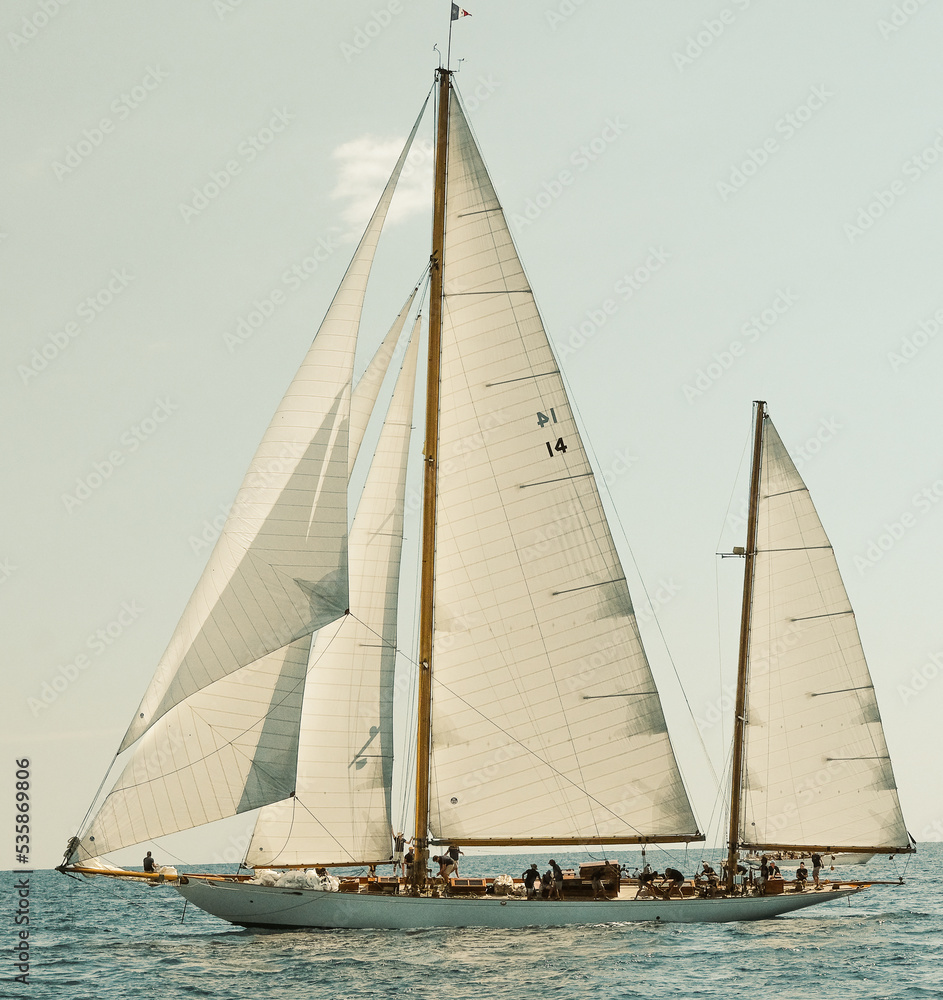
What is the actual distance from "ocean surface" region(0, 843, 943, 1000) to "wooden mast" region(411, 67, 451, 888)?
3021mm

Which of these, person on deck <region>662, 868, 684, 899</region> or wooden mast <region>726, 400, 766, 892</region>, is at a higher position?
wooden mast <region>726, 400, 766, 892</region>

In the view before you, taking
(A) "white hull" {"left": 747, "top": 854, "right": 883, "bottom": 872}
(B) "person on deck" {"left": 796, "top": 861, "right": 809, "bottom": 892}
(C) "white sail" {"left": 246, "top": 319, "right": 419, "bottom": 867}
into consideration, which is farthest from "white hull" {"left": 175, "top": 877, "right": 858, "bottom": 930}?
(A) "white hull" {"left": 747, "top": 854, "right": 883, "bottom": 872}

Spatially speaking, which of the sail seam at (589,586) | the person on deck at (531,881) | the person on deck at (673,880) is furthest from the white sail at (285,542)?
the person on deck at (673,880)

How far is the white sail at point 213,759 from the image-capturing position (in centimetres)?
2597

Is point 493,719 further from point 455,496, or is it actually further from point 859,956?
point 859,956

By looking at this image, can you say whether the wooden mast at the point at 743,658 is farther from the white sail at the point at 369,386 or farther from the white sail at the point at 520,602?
the white sail at the point at 369,386

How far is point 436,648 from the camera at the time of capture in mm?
30109

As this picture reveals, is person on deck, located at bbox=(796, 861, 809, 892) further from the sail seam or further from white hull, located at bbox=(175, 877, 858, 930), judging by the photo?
the sail seam

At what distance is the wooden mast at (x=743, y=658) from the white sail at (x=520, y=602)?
16.3ft

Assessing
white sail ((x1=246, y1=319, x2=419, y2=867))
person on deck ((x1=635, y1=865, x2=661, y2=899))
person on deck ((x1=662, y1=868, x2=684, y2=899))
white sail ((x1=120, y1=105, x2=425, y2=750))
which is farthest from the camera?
person on deck ((x1=662, y1=868, x2=684, y2=899))

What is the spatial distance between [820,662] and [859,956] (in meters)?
8.53

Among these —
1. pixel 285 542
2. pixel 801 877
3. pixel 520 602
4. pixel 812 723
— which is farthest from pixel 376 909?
pixel 812 723

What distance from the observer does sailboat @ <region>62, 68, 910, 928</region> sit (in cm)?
2659

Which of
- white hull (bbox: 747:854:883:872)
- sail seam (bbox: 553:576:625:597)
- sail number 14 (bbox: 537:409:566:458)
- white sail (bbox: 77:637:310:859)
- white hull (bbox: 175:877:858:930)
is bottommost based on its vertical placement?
white hull (bbox: 175:877:858:930)
